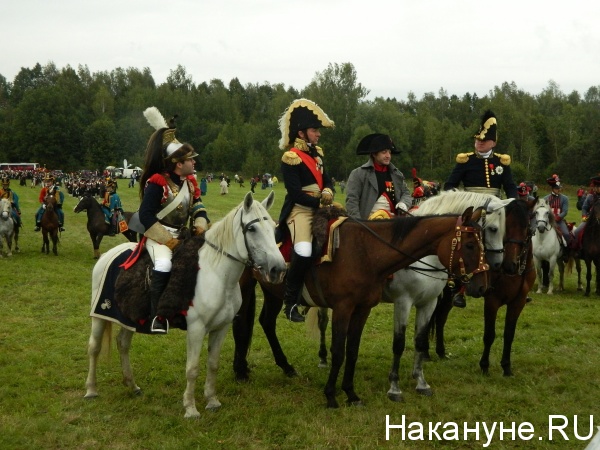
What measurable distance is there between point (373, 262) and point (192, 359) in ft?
6.96

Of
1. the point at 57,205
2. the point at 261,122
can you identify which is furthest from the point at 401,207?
the point at 261,122

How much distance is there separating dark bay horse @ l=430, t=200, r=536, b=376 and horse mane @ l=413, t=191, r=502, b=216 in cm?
45

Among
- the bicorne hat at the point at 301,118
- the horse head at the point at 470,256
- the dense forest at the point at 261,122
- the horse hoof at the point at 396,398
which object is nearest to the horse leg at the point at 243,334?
the horse hoof at the point at 396,398

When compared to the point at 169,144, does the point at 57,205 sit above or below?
below

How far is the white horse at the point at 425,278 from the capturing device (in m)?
6.73

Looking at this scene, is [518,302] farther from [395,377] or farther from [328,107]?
[328,107]

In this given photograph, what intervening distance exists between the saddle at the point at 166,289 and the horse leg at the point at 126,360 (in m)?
0.75

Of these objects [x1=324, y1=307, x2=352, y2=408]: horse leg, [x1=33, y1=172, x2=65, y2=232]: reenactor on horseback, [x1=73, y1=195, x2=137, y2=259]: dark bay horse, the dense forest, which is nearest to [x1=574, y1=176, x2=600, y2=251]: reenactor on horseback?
[x1=324, y1=307, x2=352, y2=408]: horse leg

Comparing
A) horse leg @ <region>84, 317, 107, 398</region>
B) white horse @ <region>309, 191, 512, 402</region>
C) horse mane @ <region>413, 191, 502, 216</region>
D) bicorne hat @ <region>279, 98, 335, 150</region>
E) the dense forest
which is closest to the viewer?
white horse @ <region>309, 191, 512, 402</region>

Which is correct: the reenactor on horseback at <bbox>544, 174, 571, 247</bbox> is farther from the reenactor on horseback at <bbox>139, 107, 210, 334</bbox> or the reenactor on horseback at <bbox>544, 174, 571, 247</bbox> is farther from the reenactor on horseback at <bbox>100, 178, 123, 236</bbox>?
the reenactor on horseback at <bbox>100, 178, 123, 236</bbox>

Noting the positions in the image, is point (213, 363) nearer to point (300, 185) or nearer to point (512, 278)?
point (300, 185)

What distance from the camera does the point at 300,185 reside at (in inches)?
280

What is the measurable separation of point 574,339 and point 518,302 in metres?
2.89

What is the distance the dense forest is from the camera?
67.5 m
